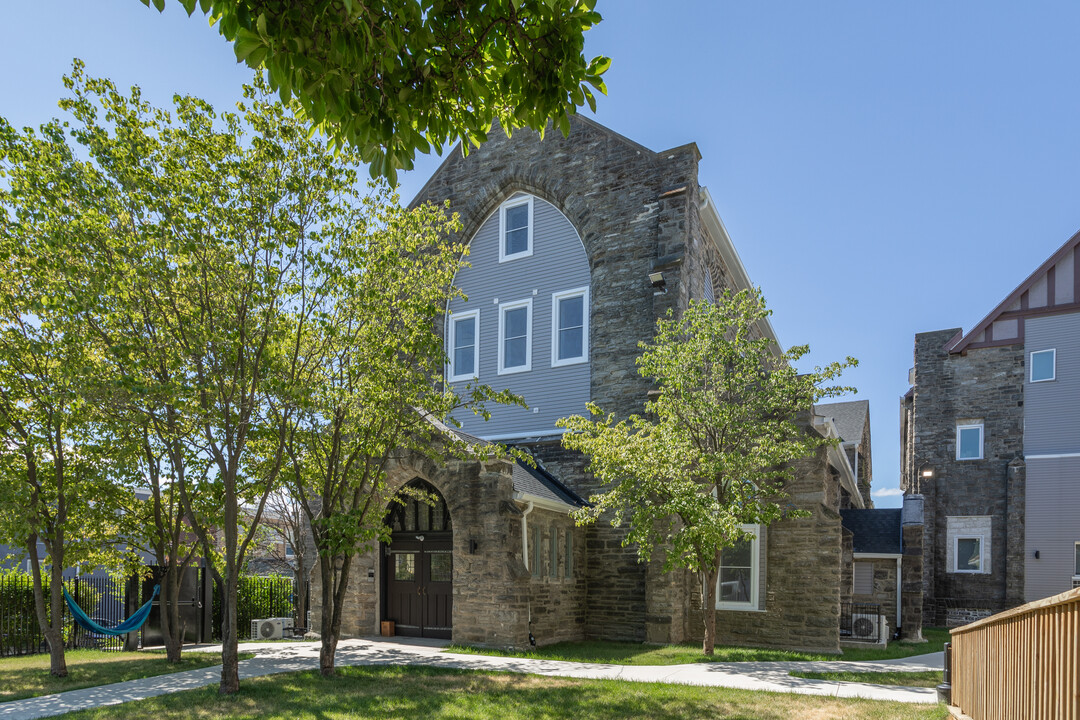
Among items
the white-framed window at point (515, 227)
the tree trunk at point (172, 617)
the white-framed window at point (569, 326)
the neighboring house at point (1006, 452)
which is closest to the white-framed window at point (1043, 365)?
the neighboring house at point (1006, 452)

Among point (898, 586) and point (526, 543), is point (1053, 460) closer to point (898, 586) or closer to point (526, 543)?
point (898, 586)

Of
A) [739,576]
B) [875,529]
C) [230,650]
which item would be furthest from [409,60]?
[875,529]

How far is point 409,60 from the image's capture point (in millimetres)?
5043

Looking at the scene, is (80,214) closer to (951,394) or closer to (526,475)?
(526,475)

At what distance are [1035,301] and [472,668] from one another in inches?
838

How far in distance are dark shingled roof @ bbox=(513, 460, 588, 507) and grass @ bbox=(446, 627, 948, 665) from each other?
287cm

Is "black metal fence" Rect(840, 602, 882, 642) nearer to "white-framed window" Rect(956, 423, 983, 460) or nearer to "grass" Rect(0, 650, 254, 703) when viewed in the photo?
"white-framed window" Rect(956, 423, 983, 460)

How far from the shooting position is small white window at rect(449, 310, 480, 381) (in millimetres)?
21266

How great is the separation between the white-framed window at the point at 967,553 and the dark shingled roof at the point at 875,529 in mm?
3880

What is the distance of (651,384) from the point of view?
18.2 metres

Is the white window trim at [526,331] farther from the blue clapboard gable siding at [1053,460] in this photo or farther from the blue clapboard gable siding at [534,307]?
the blue clapboard gable siding at [1053,460]

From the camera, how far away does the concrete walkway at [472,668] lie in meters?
10.2

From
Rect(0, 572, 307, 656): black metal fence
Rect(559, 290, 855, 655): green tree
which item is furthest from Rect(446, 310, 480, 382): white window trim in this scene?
Rect(0, 572, 307, 656): black metal fence

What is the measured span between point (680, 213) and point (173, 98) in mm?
11536
